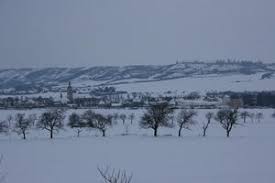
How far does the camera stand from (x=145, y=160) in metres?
34.5

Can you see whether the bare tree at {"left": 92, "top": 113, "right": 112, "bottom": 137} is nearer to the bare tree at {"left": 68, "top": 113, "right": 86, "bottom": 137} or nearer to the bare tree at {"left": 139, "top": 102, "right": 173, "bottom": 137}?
the bare tree at {"left": 68, "top": 113, "right": 86, "bottom": 137}

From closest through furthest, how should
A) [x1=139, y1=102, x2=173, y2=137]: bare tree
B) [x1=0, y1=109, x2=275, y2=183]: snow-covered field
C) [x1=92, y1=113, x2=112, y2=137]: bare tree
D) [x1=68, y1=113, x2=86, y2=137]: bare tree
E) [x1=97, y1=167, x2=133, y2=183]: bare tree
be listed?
[x1=97, y1=167, x2=133, y2=183]: bare tree
[x1=0, y1=109, x2=275, y2=183]: snow-covered field
[x1=139, y1=102, x2=173, y2=137]: bare tree
[x1=92, y1=113, x2=112, y2=137]: bare tree
[x1=68, y1=113, x2=86, y2=137]: bare tree

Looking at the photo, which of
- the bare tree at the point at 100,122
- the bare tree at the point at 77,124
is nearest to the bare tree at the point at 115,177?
the bare tree at the point at 100,122

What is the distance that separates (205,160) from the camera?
3431 centimetres

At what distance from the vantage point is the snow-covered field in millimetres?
27047

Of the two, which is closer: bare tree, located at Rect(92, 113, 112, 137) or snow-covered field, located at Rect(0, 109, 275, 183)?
snow-covered field, located at Rect(0, 109, 275, 183)

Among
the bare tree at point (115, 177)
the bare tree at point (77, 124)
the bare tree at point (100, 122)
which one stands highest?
the bare tree at point (115, 177)

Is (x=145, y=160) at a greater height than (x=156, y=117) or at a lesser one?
lesser

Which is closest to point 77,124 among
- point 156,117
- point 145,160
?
point 156,117

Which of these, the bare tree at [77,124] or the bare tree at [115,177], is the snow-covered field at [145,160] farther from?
the bare tree at [77,124]

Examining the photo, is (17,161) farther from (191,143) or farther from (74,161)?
(191,143)

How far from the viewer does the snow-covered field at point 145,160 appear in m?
27.0

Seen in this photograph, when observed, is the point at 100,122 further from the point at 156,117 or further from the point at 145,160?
the point at 145,160

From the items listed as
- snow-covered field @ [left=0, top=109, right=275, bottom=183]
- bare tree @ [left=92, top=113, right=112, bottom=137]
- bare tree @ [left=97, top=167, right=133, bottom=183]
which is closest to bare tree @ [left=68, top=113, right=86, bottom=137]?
bare tree @ [left=92, top=113, right=112, bottom=137]
